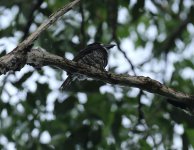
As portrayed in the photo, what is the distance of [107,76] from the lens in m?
3.04

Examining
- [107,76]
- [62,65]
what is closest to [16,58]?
[62,65]

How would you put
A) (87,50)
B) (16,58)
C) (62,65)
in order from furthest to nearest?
(87,50) < (62,65) < (16,58)

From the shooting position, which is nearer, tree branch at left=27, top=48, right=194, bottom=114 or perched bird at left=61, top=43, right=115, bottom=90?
tree branch at left=27, top=48, right=194, bottom=114

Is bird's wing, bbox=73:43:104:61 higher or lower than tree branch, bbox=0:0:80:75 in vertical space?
higher

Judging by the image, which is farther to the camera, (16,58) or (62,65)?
(62,65)

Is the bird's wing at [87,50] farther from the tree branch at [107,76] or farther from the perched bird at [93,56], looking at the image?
the tree branch at [107,76]

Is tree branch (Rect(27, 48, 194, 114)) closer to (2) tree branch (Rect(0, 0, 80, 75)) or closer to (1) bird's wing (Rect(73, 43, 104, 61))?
(2) tree branch (Rect(0, 0, 80, 75))

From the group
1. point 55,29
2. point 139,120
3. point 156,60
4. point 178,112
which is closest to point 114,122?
point 139,120

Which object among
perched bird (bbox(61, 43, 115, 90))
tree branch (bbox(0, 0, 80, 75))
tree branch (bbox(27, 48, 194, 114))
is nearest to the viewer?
tree branch (bbox(0, 0, 80, 75))

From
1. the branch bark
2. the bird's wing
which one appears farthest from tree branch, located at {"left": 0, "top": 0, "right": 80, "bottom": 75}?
the bird's wing

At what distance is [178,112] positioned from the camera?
14.9 ft

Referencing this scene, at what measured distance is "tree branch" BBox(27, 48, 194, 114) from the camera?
2.86 m

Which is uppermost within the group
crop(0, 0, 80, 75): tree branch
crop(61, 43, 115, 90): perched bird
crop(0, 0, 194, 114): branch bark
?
crop(61, 43, 115, 90): perched bird

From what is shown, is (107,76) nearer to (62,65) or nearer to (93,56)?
(62,65)
